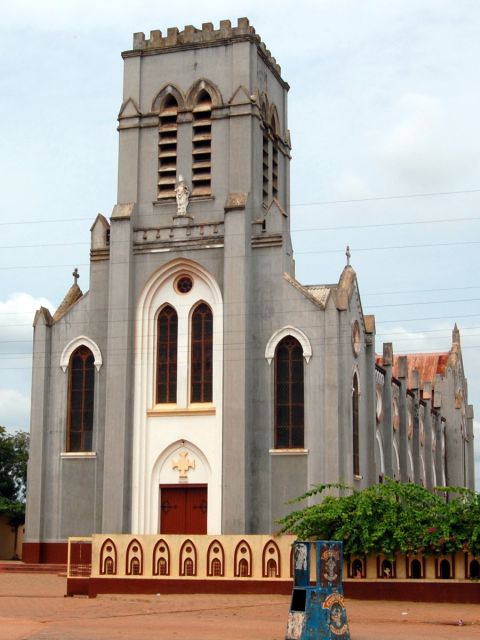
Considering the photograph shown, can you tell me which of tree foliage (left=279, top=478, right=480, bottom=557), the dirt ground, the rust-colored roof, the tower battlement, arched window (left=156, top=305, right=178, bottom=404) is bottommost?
the dirt ground

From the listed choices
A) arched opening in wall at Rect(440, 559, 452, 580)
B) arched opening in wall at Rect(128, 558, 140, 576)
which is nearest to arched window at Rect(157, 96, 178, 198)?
arched opening in wall at Rect(128, 558, 140, 576)

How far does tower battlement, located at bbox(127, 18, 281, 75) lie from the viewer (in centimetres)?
3691

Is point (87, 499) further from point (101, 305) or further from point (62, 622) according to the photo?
point (62, 622)

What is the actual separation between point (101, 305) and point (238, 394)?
19.9 feet

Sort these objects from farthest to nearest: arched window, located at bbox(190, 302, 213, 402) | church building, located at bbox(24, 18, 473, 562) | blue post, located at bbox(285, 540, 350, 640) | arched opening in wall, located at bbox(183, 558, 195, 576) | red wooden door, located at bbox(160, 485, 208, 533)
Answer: arched window, located at bbox(190, 302, 213, 402) → red wooden door, located at bbox(160, 485, 208, 533) → church building, located at bbox(24, 18, 473, 562) → arched opening in wall, located at bbox(183, 558, 195, 576) → blue post, located at bbox(285, 540, 350, 640)

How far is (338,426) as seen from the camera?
32625 millimetres

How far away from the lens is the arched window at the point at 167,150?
36.7m

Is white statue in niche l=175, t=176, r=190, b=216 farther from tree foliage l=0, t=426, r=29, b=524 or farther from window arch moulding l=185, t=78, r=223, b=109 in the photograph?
tree foliage l=0, t=426, r=29, b=524

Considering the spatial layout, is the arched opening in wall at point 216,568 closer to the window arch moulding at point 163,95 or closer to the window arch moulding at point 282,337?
the window arch moulding at point 282,337

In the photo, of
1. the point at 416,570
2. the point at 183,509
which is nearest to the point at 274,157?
the point at 183,509

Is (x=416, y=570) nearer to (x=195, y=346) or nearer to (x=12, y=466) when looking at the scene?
(x=195, y=346)

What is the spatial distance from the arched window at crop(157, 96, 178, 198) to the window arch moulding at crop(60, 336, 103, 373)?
217 inches

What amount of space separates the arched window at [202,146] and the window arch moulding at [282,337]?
5.61 m

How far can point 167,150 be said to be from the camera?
37.1 meters
